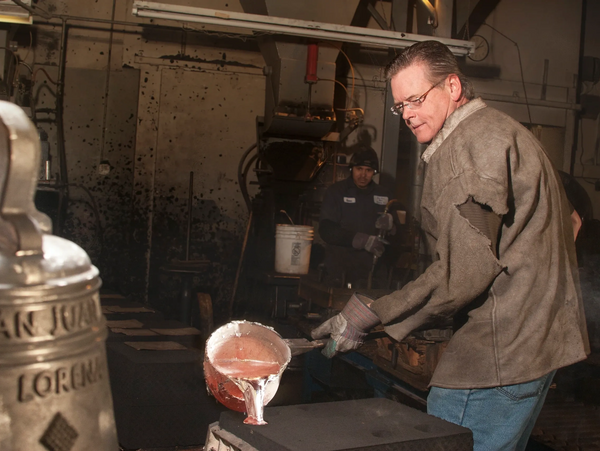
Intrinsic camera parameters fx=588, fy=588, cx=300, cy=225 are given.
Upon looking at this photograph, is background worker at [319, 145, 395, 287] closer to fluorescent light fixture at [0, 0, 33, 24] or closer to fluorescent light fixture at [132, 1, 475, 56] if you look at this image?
fluorescent light fixture at [132, 1, 475, 56]

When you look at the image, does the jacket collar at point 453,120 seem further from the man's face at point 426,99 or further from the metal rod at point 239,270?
the metal rod at point 239,270

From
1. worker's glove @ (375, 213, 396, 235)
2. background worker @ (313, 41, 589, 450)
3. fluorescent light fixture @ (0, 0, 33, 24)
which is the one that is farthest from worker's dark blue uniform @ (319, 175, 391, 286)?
background worker @ (313, 41, 589, 450)

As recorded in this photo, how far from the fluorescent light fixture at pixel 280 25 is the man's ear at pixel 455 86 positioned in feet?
8.28

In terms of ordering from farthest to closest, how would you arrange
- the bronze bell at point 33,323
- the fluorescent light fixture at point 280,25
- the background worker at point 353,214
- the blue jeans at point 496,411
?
the background worker at point 353,214
the fluorescent light fixture at point 280,25
the blue jeans at point 496,411
the bronze bell at point 33,323

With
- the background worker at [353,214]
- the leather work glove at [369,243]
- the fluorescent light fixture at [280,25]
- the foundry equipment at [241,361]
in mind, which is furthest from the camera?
the background worker at [353,214]

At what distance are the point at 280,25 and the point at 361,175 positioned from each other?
1.45 metres

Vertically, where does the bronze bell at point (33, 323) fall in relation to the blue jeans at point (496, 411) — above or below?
above

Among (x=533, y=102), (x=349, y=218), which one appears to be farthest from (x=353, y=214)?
(x=533, y=102)

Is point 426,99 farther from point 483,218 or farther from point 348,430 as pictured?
point 348,430

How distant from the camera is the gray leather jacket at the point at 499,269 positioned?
1.28m

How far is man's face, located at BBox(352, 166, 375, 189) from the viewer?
4766mm

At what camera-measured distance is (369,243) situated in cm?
428

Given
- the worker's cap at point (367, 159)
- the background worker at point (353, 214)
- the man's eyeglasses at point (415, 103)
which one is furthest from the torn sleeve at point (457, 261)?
the worker's cap at point (367, 159)

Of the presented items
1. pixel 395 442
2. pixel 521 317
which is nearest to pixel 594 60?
pixel 521 317
